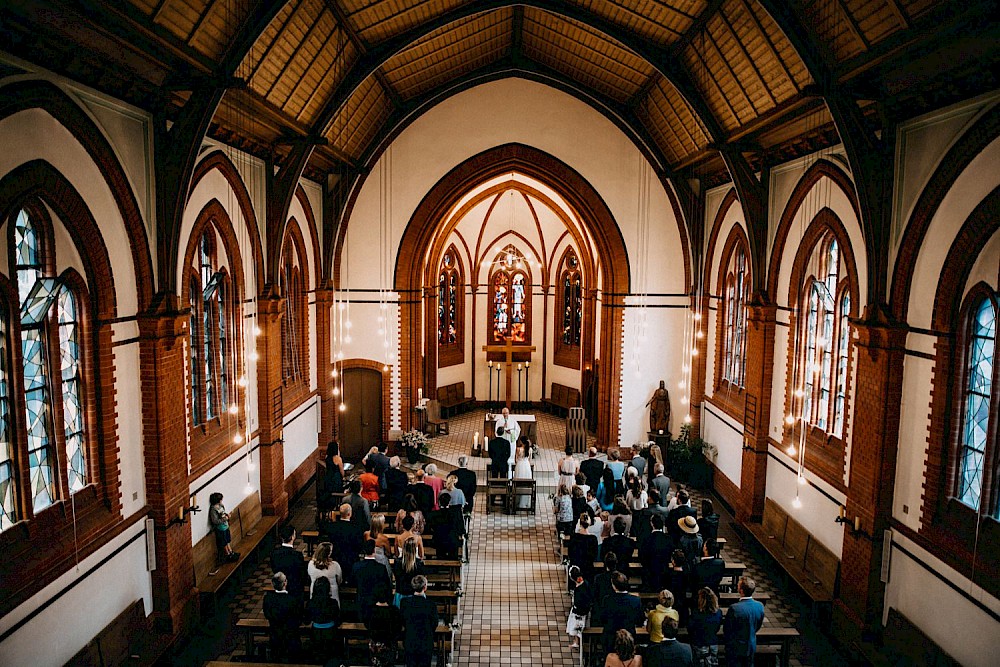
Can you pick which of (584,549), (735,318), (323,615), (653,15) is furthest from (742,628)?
(653,15)

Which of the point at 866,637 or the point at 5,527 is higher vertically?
the point at 5,527

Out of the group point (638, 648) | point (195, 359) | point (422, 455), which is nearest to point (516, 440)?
point (422, 455)

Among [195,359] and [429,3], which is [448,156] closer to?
[429,3]

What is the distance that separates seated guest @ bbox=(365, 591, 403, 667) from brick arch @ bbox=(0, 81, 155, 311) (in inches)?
184

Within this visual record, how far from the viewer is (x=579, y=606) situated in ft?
29.5

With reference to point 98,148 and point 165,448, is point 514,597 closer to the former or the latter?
point 165,448

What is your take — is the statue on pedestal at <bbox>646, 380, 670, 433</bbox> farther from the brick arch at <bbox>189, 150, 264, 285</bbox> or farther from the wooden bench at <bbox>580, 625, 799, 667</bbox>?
the brick arch at <bbox>189, 150, 264, 285</bbox>

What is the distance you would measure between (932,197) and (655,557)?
5.62 m

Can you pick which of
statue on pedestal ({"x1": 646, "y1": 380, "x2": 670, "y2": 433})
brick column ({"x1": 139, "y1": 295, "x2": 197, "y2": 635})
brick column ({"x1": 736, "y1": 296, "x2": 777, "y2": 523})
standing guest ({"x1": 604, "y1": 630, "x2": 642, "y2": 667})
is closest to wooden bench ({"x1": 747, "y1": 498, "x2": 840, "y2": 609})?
brick column ({"x1": 736, "y1": 296, "x2": 777, "y2": 523})

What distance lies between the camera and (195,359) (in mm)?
11094

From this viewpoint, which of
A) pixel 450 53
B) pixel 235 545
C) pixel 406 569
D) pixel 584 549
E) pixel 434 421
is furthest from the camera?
pixel 434 421

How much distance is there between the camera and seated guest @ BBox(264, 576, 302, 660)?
803 cm

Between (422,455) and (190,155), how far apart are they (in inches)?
424

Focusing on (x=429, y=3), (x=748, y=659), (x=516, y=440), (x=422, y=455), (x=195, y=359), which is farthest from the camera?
(x=422, y=455)
